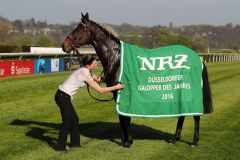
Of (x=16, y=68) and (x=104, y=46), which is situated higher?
(x=104, y=46)

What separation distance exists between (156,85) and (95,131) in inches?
108

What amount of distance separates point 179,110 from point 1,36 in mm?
144711

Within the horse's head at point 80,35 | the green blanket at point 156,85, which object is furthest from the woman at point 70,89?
the horse's head at point 80,35

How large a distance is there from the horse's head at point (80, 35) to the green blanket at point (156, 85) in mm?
797

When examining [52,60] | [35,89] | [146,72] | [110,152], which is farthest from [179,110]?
[52,60]

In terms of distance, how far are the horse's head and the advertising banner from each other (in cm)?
2141

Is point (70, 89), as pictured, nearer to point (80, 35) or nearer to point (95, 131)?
point (80, 35)

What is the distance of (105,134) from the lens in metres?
10.8

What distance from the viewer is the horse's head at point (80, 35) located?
9.18 m

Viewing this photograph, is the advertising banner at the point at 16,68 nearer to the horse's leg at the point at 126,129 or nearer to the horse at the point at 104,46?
the horse at the point at 104,46

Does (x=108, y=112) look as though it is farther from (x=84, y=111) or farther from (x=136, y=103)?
(x=136, y=103)

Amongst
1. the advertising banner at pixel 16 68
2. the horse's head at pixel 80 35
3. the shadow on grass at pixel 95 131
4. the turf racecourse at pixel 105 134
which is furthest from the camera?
the advertising banner at pixel 16 68

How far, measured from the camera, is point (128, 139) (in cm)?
923

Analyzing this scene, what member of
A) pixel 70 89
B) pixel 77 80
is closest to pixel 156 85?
pixel 77 80
